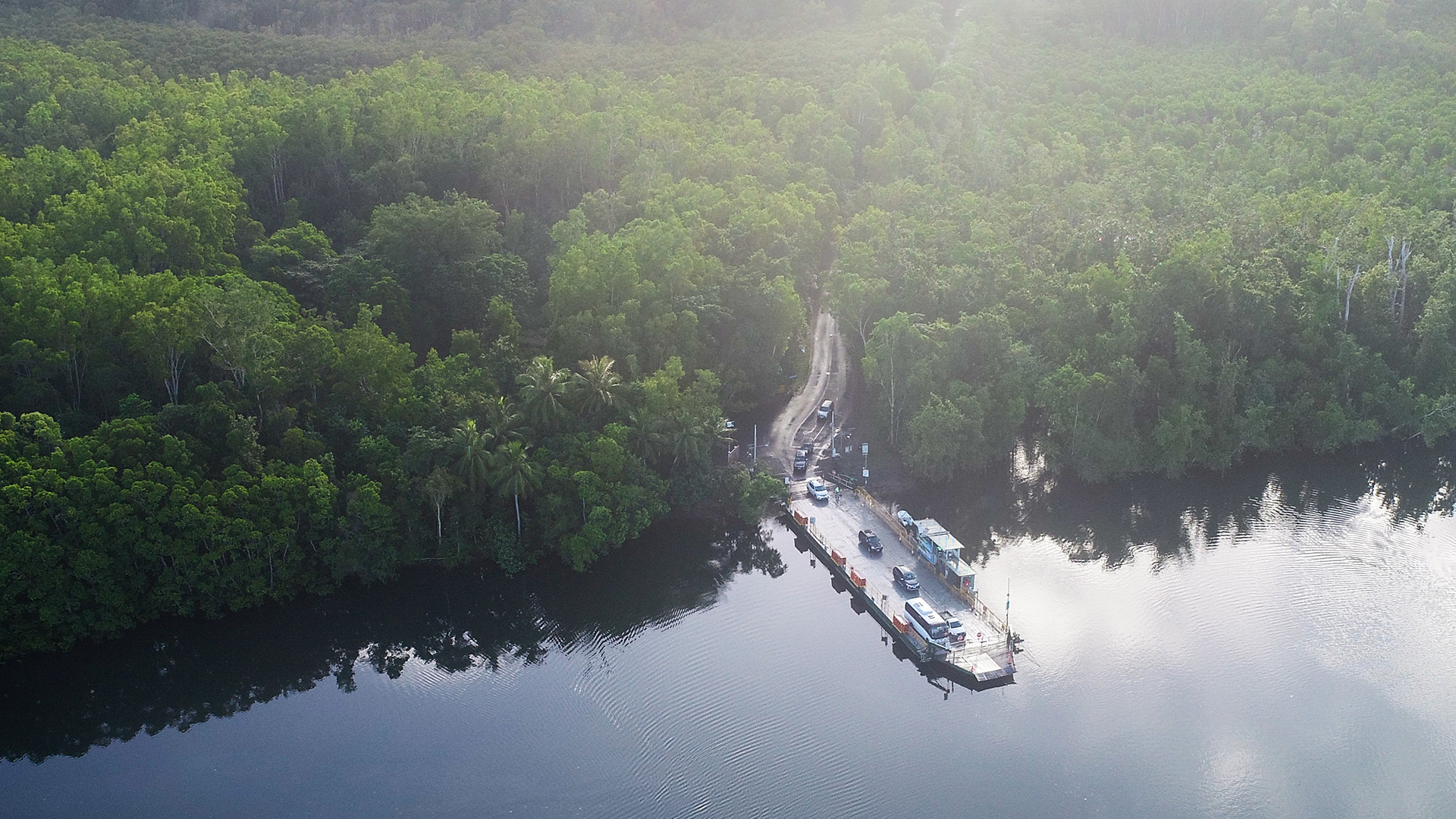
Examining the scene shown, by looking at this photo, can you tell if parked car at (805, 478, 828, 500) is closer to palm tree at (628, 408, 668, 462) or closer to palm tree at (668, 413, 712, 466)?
palm tree at (668, 413, 712, 466)

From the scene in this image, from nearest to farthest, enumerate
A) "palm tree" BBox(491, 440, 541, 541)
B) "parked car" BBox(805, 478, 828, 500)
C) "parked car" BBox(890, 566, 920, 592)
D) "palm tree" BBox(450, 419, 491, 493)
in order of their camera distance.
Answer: "parked car" BBox(890, 566, 920, 592) < "palm tree" BBox(450, 419, 491, 493) < "palm tree" BBox(491, 440, 541, 541) < "parked car" BBox(805, 478, 828, 500)

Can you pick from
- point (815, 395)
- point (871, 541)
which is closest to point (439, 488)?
point (871, 541)

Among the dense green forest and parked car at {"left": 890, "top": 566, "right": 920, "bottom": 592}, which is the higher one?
the dense green forest

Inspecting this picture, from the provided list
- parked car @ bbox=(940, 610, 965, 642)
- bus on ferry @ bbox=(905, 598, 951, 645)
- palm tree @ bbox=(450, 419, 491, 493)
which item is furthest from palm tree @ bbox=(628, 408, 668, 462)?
parked car @ bbox=(940, 610, 965, 642)

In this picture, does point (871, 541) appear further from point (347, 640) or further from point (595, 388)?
point (347, 640)

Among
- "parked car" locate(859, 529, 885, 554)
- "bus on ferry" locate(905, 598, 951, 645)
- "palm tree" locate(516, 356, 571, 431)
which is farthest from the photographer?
"palm tree" locate(516, 356, 571, 431)

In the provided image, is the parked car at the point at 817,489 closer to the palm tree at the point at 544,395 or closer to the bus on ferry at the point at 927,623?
the bus on ferry at the point at 927,623

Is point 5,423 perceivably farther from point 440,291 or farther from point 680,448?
point 680,448

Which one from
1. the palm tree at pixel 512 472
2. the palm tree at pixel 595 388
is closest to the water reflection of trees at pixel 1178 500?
the palm tree at pixel 595 388
